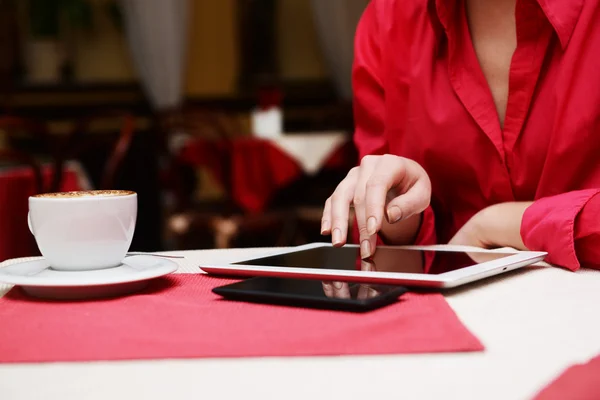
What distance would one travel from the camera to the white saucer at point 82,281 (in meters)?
0.56

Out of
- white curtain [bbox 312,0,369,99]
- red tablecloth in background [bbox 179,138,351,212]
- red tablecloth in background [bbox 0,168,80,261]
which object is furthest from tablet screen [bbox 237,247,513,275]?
white curtain [bbox 312,0,369,99]

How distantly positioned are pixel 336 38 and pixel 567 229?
5389mm

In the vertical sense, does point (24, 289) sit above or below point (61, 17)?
below

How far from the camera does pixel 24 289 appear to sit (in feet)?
1.98

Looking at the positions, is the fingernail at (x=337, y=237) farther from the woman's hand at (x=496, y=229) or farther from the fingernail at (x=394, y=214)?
the woman's hand at (x=496, y=229)

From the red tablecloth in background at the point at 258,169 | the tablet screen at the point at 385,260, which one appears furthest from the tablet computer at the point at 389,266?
the red tablecloth in background at the point at 258,169

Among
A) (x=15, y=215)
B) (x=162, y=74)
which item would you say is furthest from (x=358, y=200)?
(x=162, y=74)

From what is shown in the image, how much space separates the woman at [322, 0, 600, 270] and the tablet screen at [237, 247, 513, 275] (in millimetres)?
51

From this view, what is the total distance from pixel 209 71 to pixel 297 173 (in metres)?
3.08

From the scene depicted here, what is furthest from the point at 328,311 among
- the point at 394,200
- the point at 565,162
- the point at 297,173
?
the point at 297,173

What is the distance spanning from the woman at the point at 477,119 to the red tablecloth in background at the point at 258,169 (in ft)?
6.51

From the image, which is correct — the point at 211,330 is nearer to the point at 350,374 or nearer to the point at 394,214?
the point at 350,374

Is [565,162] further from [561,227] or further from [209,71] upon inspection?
[209,71]

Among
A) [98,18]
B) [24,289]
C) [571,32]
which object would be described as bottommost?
[24,289]
